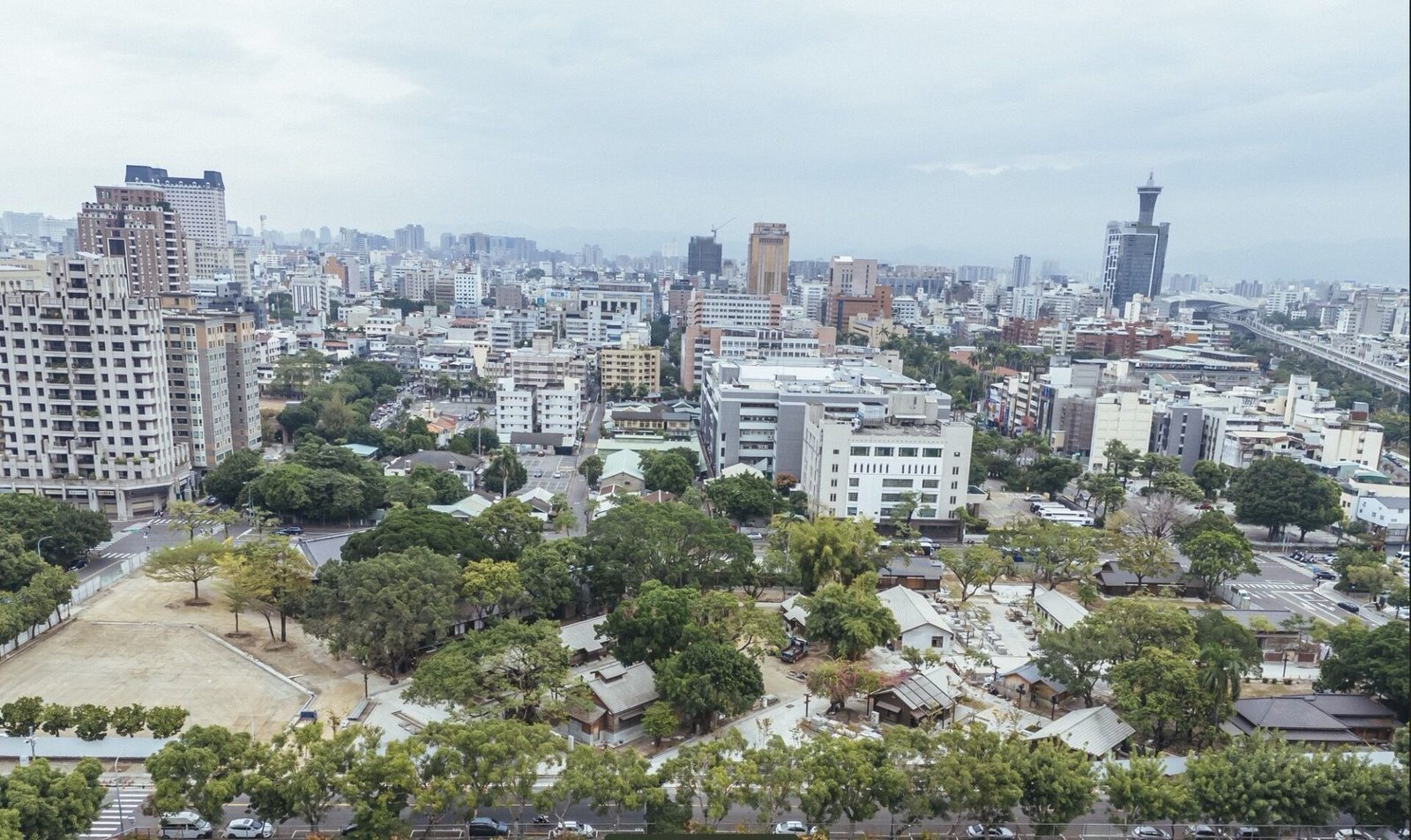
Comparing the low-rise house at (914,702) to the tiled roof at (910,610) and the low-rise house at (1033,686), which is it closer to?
the low-rise house at (1033,686)

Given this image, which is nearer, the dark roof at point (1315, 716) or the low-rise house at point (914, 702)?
the dark roof at point (1315, 716)

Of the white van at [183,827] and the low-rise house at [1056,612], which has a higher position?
the low-rise house at [1056,612]

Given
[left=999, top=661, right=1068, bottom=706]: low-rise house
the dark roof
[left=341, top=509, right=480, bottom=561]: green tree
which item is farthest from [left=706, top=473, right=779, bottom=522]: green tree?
the dark roof

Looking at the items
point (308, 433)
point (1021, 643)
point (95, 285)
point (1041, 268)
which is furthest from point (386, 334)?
point (1041, 268)

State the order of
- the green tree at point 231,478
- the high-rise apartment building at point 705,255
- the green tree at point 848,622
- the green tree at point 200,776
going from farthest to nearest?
the high-rise apartment building at point 705,255 → the green tree at point 231,478 → the green tree at point 848,622 → the green tree at point 200,776

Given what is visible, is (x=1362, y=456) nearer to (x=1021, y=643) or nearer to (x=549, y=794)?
(x=1021, y=643)

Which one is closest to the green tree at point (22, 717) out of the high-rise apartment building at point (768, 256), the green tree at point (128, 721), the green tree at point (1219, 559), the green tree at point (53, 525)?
the green tree at point (128, 721)

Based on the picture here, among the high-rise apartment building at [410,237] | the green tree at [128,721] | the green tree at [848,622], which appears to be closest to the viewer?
the green tree at [128,721]

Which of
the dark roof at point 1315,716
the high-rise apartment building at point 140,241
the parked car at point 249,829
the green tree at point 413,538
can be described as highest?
the high-rise apartment building at point 140,241
